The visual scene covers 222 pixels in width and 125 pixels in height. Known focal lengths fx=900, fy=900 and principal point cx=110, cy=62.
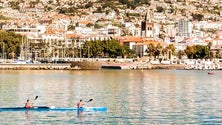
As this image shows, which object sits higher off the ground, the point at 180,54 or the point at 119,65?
the point at 180,54

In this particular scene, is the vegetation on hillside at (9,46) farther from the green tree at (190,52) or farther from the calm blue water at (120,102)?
the calm blue water at (120,102)

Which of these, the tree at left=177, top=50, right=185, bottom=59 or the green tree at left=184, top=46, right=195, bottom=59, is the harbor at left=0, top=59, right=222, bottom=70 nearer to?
the green tree at left=184, top=46, right=195, bottom=59

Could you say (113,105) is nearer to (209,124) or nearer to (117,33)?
(209,124)

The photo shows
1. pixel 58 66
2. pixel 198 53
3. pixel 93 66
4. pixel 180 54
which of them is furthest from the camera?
pixel 180 54

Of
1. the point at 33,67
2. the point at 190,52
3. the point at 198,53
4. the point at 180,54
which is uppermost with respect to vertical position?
the point at 190,52

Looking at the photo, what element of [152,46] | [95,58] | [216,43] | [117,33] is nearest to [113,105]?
[95,58]

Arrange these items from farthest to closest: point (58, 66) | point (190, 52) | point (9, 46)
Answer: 1. point (190, 52)
2. point (9, 46)
3. point (58, 66)

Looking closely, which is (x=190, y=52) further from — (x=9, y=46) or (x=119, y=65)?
(x=9, y=46)

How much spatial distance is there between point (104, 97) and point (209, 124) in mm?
14927

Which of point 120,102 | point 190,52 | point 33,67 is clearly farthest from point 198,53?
point 120,102

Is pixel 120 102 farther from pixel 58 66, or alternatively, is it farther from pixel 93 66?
pixel 93 66

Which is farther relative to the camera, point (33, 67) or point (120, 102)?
point (33, 67)

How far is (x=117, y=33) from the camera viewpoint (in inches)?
7421

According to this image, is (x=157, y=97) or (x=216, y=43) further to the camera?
(x=216, y=43)
